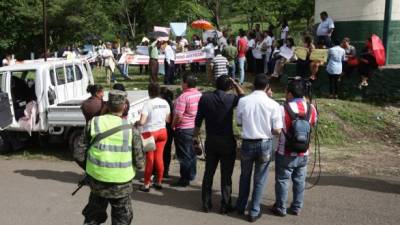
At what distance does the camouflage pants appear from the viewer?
15.9 ft

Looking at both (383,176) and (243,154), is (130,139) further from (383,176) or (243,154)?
(383,176)

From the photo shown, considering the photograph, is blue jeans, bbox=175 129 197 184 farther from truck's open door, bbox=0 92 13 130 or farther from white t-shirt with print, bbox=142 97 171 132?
truck's open door, bbox=0 92 13 130

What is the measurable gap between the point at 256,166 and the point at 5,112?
18.9 ft

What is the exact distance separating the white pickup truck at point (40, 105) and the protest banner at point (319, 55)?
5252mm

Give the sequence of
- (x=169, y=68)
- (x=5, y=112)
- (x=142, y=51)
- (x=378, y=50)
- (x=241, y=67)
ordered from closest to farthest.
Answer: (x=5, y=112) < (x=378, y=50) < (x=241, y=67) < (x=169, y=68) < (x=142, y=51)

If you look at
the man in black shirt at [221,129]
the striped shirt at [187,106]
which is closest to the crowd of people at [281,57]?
the striped shirt at [187,106]

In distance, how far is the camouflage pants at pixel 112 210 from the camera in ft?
15.9

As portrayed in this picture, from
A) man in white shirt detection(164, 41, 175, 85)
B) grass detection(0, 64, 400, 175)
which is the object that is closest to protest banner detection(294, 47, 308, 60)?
grass detection(0, 64, 400, 175)

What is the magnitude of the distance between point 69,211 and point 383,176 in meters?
4.98

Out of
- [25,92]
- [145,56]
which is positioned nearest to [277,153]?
[25,92]

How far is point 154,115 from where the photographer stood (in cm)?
738

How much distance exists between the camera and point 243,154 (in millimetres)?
6285

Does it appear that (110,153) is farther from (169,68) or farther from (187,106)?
(169,68)

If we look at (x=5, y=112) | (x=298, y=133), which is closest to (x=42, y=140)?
(x=5, y=112)
